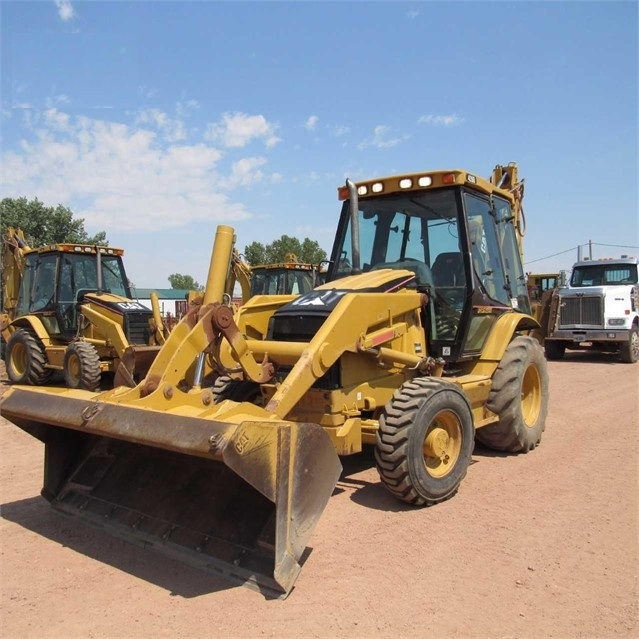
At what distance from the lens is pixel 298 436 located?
329 cm

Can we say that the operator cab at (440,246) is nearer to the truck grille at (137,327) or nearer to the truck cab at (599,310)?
the truck grille at (137,327)

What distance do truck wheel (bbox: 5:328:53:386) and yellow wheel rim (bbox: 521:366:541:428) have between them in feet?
26.2

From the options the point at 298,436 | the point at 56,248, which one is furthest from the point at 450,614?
the point at 56,248

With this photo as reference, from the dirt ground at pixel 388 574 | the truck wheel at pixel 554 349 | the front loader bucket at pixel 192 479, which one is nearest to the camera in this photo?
the dirt ground at pixel 388 574

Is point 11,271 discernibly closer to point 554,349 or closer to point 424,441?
point 424,441

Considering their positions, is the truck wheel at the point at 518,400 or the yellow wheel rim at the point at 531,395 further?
the yellow wheel rim at the point at 531,395

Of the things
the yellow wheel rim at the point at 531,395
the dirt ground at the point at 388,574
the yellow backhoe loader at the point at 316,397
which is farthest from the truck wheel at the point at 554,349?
the dirt ground at the point at 388,574

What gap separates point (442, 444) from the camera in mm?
4504

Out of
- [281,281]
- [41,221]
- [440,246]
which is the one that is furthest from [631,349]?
[41,221]

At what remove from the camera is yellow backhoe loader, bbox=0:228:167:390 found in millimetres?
9477

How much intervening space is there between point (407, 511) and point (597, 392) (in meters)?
6.52

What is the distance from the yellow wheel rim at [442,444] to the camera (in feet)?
14.5

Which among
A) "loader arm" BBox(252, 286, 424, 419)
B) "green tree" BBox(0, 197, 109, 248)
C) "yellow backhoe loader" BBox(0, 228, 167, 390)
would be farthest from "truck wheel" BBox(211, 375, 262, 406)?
"green tree" BBox(0, 197, 109, 248)

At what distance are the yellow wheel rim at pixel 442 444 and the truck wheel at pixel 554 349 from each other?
11.3 m
